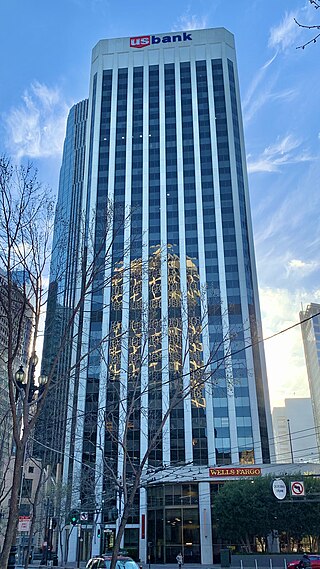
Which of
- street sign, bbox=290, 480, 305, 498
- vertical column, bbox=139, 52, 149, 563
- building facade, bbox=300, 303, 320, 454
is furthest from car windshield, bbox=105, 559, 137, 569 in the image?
building facade, bbox=300, 303, 320, 454

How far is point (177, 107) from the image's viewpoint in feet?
266

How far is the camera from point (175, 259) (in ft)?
216

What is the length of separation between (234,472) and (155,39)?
75.9m

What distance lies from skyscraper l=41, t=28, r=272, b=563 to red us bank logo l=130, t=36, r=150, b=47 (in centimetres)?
35

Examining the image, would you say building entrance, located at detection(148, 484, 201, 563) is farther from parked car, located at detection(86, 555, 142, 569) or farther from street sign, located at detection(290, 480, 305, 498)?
parked car, located at detection(86, 555, 142, 569)

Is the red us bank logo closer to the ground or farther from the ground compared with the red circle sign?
farther from the ground

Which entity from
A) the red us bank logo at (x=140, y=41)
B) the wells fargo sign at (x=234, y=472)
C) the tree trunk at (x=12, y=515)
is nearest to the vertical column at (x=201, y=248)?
the wells fargo sign at (x=234, y=472)

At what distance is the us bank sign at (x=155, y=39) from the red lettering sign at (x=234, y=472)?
73.8 m

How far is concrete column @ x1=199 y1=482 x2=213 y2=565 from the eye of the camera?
156 ft

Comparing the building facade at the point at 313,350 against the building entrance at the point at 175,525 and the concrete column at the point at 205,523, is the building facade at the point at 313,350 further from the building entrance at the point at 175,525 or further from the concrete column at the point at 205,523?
the building entrance at the point at 175,525

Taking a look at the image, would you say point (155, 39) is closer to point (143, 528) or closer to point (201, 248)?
point (201, 248)

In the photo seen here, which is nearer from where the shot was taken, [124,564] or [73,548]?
[124,564]

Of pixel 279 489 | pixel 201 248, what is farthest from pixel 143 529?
pixel 201 248

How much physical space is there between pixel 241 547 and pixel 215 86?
232 feet
